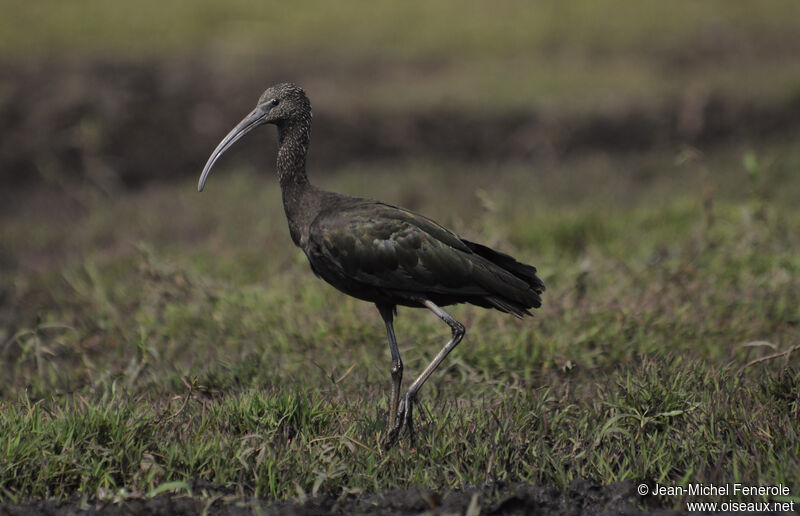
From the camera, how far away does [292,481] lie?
349cm

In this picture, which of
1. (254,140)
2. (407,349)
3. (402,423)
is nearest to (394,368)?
(402,423)

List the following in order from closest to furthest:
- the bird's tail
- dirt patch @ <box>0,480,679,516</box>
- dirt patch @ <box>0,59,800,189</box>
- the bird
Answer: dirt patch @ <box>0,480,679,516</box>
the bird
the bird's tail
dirt patch @ <box>0,59,800,189</box>

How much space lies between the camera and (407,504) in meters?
3.31

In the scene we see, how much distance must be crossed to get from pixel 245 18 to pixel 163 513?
11290mm

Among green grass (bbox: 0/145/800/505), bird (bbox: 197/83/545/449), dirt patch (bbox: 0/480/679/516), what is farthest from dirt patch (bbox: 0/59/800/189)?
dirt patch (bbox: 0/480/679/516)

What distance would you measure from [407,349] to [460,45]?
27.1 feet

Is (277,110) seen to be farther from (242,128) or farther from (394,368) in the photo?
(394,368)

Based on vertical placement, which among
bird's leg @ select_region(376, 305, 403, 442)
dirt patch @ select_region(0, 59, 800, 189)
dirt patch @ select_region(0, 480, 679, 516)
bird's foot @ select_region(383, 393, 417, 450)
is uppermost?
dirt patch @ select_region(0, 59, 800, 189)

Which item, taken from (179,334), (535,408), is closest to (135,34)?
(179,334)

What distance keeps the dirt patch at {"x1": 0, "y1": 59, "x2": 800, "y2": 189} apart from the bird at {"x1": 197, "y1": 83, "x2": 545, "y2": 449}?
5966mm

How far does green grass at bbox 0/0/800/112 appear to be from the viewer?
36.3 feet

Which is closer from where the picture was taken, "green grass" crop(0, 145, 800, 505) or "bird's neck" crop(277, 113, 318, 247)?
"green grass" crop(0, 145, 800, 505)

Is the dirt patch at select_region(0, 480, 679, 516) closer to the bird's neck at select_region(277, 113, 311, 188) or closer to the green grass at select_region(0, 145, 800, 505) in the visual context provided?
the green grass at select_region(0, 145, 800, 505)

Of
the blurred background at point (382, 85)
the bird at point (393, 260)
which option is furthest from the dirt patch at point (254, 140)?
the bird at point (393, 260)
